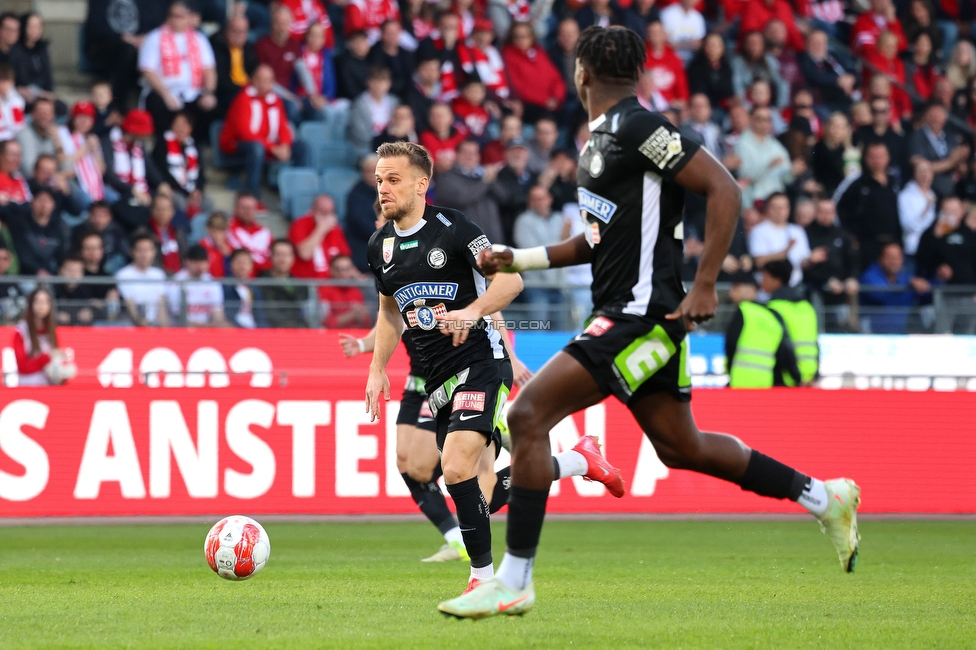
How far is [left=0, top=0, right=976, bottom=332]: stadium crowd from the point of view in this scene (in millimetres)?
14555

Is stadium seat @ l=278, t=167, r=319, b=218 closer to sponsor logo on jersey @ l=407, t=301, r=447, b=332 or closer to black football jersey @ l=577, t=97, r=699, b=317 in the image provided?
sponsor logo on jersey @ l=407, t=301, r=447, b=332

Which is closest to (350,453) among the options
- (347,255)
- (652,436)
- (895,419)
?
(347,255)

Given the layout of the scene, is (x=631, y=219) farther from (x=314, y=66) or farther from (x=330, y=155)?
(x=314, y=66)

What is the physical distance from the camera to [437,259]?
288 inches

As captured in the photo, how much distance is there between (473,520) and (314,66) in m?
11.5

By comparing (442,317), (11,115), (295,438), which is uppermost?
(11,115)

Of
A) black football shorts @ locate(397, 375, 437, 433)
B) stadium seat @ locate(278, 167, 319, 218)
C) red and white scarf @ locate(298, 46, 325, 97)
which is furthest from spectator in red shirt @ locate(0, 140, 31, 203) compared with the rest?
black football shorts @ locate(397, 375, 437, 433)

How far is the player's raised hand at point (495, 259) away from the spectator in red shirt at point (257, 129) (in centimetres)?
1145

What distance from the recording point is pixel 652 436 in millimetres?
5918

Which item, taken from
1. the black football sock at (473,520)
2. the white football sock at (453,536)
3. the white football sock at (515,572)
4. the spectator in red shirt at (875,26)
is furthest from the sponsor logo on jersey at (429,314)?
the spectator in red shirt at (875,26)

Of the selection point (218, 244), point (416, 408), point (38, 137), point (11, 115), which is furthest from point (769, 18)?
point (416, 408)

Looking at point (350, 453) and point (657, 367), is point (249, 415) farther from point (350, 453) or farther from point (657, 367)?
point (657, 367)

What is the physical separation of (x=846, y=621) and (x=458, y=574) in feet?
9.47

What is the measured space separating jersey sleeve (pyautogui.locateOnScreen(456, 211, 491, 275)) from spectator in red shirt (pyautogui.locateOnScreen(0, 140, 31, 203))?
29.1 feet
